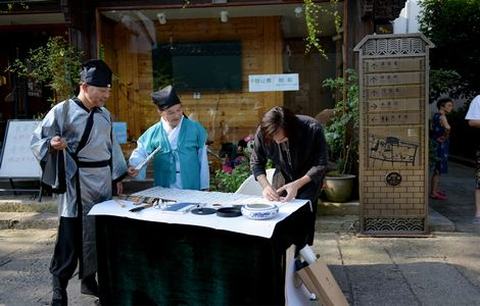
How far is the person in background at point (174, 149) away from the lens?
412 cm

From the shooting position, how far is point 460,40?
12.4m

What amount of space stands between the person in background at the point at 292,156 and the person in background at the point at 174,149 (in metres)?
0.54

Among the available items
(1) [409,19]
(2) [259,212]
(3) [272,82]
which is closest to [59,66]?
(3) [272,82]

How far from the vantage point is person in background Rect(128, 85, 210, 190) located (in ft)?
13.5

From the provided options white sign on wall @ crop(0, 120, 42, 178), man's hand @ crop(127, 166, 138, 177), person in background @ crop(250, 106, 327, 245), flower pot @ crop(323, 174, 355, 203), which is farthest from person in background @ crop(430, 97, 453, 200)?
white sign on wall @ crop(0, 120, 42, 178)

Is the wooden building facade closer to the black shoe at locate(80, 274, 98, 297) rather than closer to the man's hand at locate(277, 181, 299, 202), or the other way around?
the man's hand at locate(277, 181, 299, 202)

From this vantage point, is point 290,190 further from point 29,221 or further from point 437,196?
point 437,196

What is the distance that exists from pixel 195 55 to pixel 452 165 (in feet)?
25.1

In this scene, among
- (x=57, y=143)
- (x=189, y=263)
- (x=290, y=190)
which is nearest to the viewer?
(x=189, y=263)

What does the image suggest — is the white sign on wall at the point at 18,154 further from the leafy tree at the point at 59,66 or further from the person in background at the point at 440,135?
the person in background at the point at 440,135

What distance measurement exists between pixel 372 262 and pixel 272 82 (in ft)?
12.2

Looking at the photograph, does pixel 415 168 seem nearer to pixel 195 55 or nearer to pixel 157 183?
pixel 157 183

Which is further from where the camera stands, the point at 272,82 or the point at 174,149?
the point at 272,82

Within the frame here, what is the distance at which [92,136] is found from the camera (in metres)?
3.81
